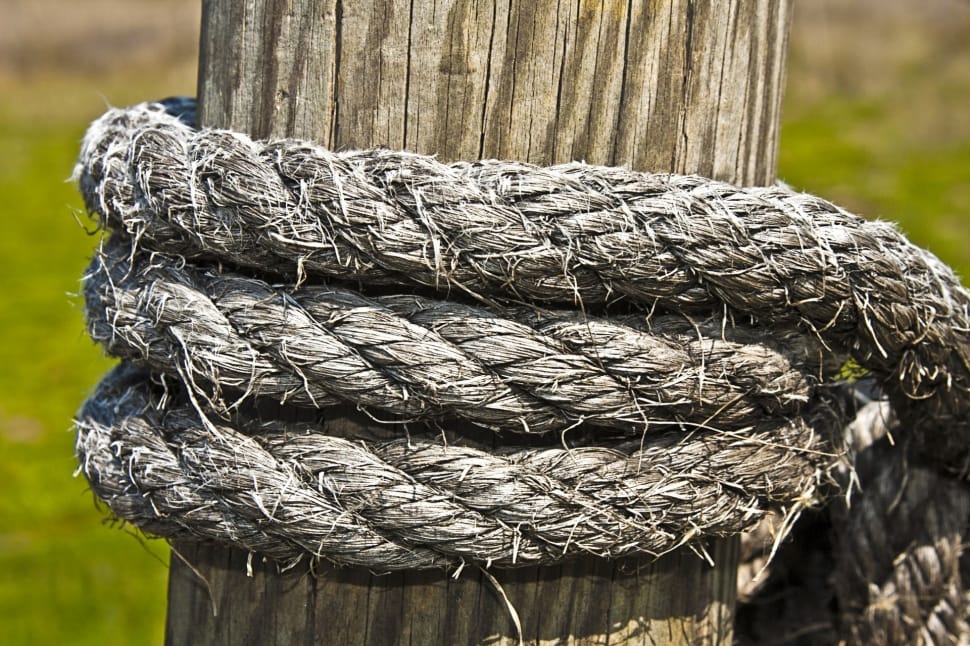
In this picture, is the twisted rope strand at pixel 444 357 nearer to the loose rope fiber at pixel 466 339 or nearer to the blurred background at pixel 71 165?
the loose rope fiber at pixel 466 339

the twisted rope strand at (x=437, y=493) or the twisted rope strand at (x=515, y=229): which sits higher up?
the twisted rope strand at (x=515, y=229)

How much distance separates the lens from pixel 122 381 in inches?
60.1

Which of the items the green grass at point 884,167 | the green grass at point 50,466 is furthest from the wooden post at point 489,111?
the green grass at point 884,167

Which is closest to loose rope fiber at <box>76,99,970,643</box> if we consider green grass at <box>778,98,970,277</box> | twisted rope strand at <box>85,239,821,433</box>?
twisted rope strand at <box>85,239,821,433</box>

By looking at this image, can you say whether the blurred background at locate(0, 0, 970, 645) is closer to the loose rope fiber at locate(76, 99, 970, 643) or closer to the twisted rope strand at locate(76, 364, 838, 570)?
the loose rope fiber at locate(76, 99, 970, 643)

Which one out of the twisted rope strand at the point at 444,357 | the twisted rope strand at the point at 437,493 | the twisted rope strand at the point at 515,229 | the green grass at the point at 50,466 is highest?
the twisted rope strand at the point at 515,229

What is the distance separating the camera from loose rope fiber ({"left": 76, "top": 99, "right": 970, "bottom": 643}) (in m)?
1.26

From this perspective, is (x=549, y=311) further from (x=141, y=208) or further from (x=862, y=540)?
(x=862, y=540)

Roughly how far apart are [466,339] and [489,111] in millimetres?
283

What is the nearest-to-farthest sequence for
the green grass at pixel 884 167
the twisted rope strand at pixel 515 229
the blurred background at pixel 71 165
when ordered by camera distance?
the twisted rope strand at pixel 515 229 < the blurred background at pixel 71 165 < the green grass at pixel 884 167

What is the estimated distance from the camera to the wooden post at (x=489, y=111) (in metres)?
1.28

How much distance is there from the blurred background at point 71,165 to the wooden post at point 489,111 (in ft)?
1.33

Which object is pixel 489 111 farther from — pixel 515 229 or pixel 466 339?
pixel 466 339

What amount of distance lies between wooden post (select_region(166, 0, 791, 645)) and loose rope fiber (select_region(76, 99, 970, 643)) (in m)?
0.06
